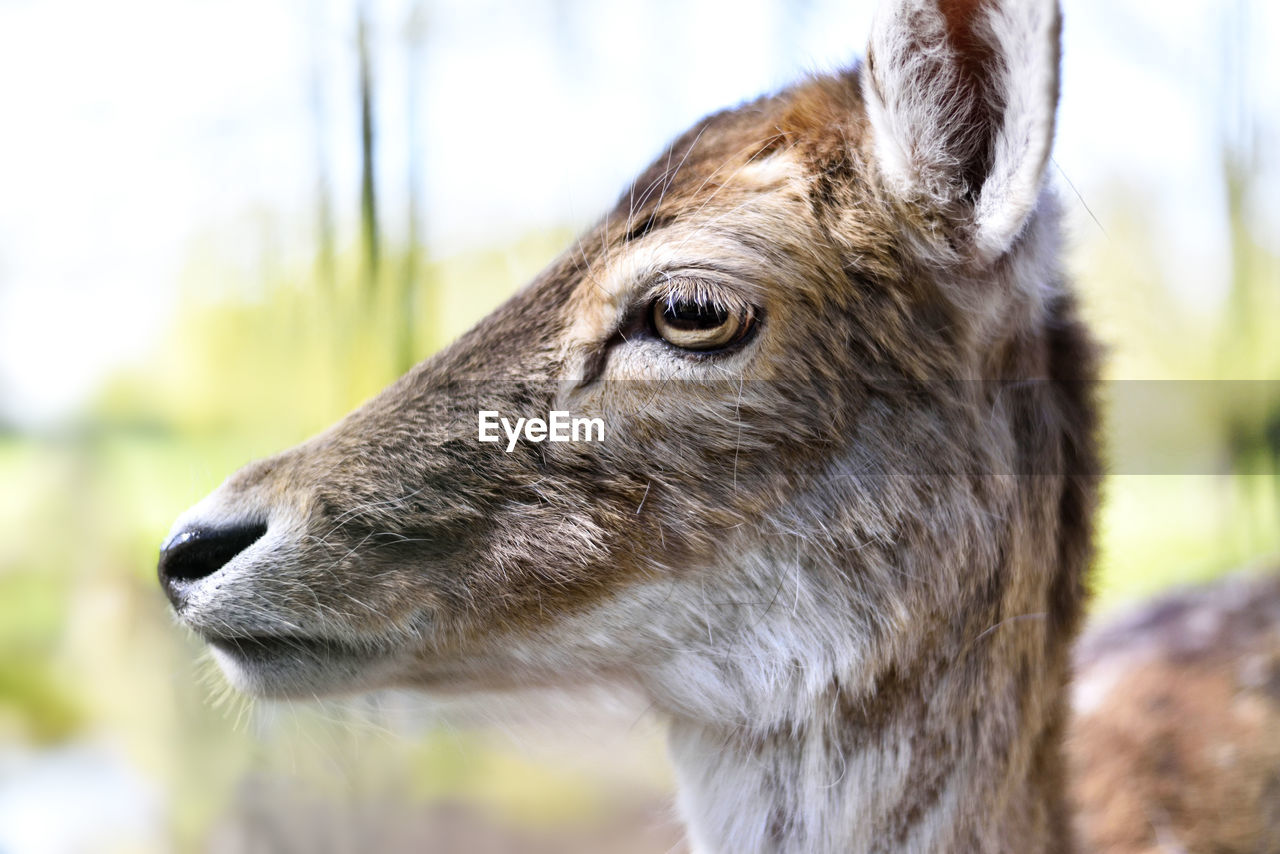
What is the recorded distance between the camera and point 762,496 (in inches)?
29.4

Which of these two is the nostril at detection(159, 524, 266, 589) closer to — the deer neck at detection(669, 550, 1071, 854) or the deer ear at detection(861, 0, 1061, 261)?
→ the deer neck at detection(669, 550, 1071, 854)

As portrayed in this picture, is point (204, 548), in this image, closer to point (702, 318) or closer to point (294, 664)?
point (294, 664)

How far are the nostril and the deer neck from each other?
0.44 m

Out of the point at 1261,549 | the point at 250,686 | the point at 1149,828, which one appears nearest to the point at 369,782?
the point at 250,686

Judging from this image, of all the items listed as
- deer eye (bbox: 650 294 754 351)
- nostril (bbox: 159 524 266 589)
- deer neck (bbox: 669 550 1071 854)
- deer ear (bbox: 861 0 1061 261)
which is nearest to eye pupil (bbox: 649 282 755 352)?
deer eye (bbox: 650 294 754 351)

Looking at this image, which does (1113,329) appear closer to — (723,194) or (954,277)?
(954,277)

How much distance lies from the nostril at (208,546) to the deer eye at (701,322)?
1.28 ft

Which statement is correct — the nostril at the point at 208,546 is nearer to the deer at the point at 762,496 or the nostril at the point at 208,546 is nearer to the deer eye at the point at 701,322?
the deer at the point at 762,496

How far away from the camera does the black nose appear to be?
720 millimetres

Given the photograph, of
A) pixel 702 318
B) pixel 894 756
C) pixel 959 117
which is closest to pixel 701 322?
pixel 702 318

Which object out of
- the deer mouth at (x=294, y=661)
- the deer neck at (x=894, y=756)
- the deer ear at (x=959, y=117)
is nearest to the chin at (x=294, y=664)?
Answer: the deer mouth at (x=294, y=661)

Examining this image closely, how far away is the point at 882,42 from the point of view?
705mm

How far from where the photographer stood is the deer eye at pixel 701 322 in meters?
0.73

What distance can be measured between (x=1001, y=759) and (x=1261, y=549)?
122 centimetres
